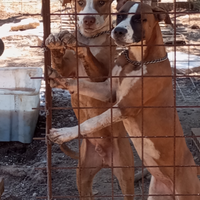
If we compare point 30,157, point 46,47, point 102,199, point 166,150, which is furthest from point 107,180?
point 46,47

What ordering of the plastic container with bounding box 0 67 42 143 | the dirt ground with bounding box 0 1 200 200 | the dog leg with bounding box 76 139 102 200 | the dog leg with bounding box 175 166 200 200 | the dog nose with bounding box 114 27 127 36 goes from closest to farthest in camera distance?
the dog nose with bounding box 114 27 127 36 < the dog leg with bounding box 175 166 200 200 < the dog leg with bounding box 76 139 102 200 < the dirt ground with bounding box 0 1 200 200 < the plastic container with bounding box 0 67 42 143

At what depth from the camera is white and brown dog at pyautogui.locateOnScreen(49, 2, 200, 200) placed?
2.53 metres

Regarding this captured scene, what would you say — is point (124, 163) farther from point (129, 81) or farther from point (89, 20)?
point (89, 20)

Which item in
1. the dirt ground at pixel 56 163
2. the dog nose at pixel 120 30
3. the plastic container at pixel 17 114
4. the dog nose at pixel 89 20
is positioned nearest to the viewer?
the dog nose at pixel 120 30

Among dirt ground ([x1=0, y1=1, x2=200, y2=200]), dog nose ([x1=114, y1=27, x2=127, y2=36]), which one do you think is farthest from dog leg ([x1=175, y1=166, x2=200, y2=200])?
dog nose ([x1=114, y1=27, x2=127, y2=36])

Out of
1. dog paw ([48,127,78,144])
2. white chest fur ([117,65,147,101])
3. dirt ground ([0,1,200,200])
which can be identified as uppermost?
white chest fur ([117,65,147,101])

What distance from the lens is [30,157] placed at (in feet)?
14.3

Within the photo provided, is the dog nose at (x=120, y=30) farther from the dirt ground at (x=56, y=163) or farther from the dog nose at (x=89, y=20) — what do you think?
the dirt ground at (x=56, y=163)

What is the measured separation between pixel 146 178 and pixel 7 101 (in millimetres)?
2186

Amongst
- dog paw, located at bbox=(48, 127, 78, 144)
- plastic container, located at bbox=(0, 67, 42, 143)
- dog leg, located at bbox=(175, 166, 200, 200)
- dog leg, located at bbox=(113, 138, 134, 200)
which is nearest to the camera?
dog paw, located at bbox=(48, 127, 78, 144)

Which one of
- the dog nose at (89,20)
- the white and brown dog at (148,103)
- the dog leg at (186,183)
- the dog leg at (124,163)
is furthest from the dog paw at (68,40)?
the dog leg at (186,183)

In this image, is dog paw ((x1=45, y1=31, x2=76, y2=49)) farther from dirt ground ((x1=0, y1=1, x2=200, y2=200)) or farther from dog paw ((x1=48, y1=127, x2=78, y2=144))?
dog paw ((x1=48, y1=127, x2=78, y2=144))

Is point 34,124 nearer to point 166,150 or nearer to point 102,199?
point 102,199

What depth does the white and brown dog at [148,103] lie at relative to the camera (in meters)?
2.53
